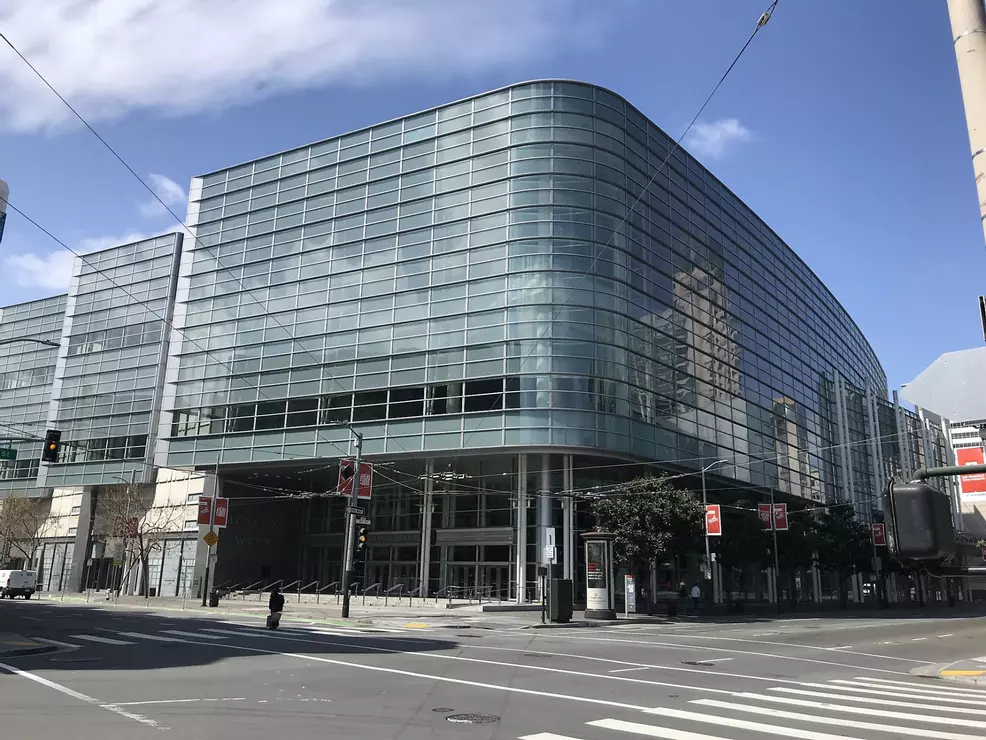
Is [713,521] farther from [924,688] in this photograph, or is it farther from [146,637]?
[146,637]

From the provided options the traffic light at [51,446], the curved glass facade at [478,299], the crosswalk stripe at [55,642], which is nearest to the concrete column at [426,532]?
the curved glass facade at [478,299]

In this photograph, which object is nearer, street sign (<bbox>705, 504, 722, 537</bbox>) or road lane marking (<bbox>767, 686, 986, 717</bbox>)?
road lane marking (<bbox>767, 686, 986, 717</bbox>)

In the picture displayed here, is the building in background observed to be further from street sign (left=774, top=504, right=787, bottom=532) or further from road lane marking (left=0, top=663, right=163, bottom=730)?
road lane marking (left=0, top=663, right=163, bottom=730)

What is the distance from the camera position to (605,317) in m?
46.1

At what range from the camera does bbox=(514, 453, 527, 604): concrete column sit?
44.4 meters

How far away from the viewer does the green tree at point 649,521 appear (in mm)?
39031

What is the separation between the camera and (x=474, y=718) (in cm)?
969

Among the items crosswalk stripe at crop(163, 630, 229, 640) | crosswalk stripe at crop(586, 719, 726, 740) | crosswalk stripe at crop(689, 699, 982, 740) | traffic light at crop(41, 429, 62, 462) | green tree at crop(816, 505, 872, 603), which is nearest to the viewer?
crosswalk stripe at crop(586, 719, 726, 740)

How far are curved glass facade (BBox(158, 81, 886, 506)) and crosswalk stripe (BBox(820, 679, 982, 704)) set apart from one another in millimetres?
Result: 29437

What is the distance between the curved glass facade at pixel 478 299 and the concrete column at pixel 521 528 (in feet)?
8.17

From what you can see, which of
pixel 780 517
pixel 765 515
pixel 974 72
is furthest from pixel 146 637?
pixel 765 515

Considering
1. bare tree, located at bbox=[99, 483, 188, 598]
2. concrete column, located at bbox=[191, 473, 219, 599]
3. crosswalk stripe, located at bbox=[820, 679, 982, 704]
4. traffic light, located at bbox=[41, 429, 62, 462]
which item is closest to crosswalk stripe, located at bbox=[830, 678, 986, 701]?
crosswalk stripe, located at bbox=[820, 679, 982, 704]

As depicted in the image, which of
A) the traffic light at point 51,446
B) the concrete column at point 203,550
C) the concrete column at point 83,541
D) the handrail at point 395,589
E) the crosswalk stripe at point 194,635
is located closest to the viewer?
the crosswalk stripe at point 194,635

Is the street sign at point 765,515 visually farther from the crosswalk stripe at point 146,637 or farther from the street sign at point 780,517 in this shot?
the crosswalk stripe at point 146,637
